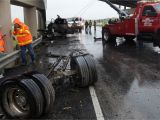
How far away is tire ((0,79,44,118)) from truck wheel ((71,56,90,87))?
7.39 feet

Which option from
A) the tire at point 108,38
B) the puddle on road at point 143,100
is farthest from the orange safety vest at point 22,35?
the tire at point 108,38

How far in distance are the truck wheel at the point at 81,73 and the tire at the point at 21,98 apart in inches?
88.7

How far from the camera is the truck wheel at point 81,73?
29.3 feet

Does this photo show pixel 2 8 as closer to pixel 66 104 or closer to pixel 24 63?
pixel 24 63

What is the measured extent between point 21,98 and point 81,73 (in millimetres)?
2278

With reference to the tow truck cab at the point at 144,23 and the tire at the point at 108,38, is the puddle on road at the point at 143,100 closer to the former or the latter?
the tow truck cab at the point at 144,23

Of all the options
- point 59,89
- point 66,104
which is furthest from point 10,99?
point 59,89

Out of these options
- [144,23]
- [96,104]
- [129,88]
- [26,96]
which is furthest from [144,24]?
[26,96]

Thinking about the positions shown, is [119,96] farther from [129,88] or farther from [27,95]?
[27,95]

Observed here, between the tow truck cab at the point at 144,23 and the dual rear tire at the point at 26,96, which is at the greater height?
the tow truck cab at the point at 144,23

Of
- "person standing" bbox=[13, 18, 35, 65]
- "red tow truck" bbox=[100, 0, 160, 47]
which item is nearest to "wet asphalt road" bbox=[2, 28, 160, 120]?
"person standing" bbox=[13, 18, 35, 65]

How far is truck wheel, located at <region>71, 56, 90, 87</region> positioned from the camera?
8.92 metres

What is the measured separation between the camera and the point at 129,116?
6680 millimetres

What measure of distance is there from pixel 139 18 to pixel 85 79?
10217mm
